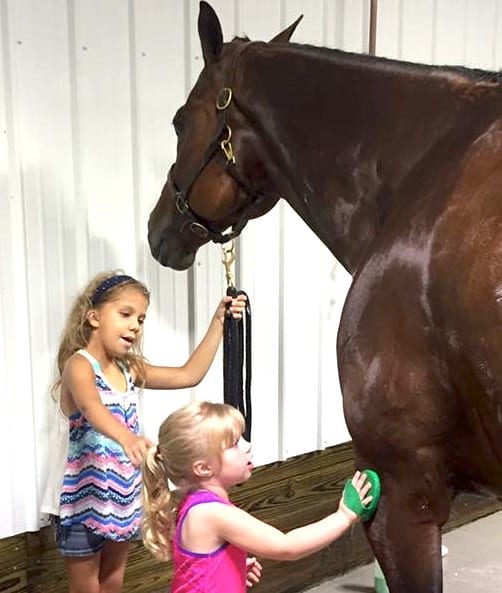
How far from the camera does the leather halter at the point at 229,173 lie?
146 cm

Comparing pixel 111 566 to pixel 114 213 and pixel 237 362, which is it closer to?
pixel 237 362

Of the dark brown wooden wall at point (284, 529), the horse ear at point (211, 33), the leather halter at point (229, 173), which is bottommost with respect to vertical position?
the dark brown wooden wall at point (284, 529)

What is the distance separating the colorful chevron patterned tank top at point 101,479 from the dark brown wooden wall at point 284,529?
222mm

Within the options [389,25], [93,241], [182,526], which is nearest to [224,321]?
[93,241]

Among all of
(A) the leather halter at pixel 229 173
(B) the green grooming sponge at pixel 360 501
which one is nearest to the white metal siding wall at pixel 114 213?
(A) the leather halter at pixel 229 173

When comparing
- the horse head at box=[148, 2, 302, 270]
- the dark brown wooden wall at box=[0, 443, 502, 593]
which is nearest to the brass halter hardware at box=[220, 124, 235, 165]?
the horse head at box=[148, 2, 302, 270]

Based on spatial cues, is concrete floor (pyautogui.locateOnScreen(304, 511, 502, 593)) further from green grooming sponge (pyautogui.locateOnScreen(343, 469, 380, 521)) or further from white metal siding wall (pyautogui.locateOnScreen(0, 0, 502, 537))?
green grooming sponge (pyautogui.locateOnScreen(343, 469, 380, 521))

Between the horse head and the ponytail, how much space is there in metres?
0.49

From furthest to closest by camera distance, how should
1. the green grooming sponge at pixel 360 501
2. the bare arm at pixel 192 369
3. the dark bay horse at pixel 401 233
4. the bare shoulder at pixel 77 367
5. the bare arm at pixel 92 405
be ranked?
the bare arm at pixel 192 369 < the bare shoulder at pixel 77 367 < the bare arm at pixel 92 405 < the green grooming sponge at pixel 360 501 < the dark bay horse at pixel 401 233

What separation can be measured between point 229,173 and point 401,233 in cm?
44

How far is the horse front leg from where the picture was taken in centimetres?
119

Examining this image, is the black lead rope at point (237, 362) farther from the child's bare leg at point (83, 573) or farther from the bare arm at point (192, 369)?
the child's bare leg at point (83, 573)

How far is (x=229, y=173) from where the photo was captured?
149 cm

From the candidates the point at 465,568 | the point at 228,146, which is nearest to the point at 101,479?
the point at 228,146
